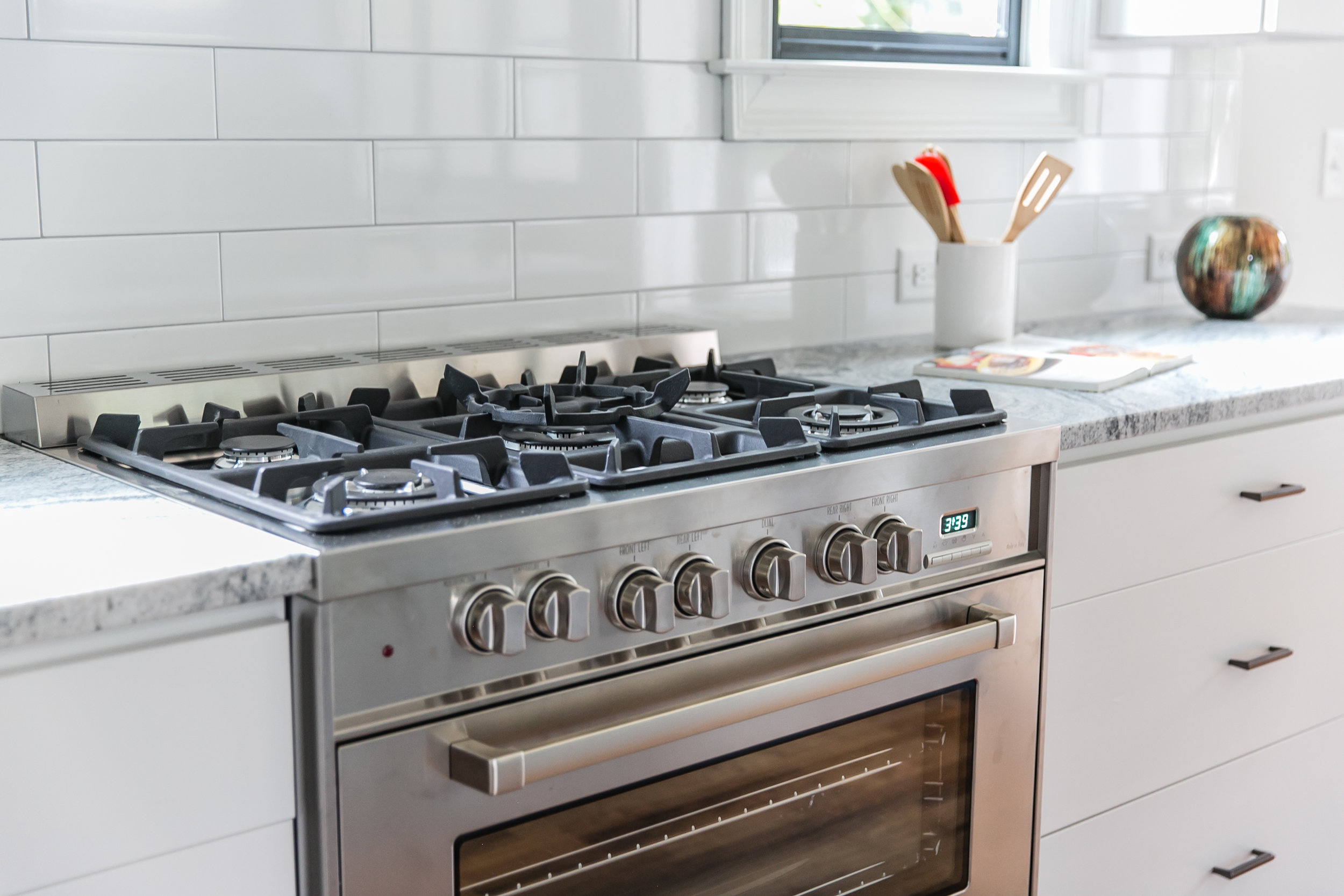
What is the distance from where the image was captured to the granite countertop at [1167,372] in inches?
65.4

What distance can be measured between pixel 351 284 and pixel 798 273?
2.53ft

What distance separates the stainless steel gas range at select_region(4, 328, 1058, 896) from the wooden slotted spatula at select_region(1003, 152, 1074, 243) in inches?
26.7

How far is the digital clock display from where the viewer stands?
4.66ft

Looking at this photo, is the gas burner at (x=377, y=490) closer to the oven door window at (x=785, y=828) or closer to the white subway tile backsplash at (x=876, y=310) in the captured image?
the oven door window at (x=785, y=828)

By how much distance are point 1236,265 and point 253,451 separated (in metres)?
1.88

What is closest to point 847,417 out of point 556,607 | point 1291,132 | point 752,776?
point 752,776

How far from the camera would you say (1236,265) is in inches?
97.0

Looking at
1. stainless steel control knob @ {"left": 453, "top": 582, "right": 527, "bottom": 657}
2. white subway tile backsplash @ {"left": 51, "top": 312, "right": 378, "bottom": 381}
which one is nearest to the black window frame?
white subway tile backsplash @ {"left": 51, "top": 312, "right": 378, "bottom": 381}

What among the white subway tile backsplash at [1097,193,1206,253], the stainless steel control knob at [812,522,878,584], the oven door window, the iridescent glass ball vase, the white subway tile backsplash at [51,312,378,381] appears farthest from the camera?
the white subway tile backsplash at [1097,193,1206,253]

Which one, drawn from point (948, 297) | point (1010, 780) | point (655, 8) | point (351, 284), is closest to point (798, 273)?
point (948, 297)

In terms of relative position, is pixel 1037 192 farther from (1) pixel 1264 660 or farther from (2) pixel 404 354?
(2) pixel 404 354

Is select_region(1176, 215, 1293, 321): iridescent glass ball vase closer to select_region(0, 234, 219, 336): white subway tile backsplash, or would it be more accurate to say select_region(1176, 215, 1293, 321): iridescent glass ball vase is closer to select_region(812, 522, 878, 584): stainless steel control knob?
select_region(812, 522, 878, 584): stainless steel control knob

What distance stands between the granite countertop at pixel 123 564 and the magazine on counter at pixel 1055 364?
1119 millimetres

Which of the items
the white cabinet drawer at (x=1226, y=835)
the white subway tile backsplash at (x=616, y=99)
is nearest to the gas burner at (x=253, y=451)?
the white subway tile backsplash at (x=616, y=99)
